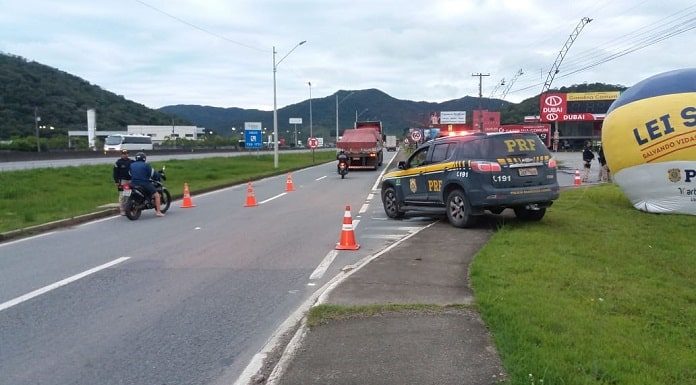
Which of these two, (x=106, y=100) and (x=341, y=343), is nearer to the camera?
(x=341, y=343)

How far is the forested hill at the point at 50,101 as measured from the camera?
261 feet

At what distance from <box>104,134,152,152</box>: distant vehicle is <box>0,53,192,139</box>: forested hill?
21.4m

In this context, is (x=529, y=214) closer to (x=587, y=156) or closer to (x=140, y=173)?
(x=140, y=173)

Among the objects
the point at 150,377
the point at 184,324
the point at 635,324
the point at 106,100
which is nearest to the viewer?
the point at 150,377

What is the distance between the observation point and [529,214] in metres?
13.3

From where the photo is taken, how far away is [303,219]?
1527 centimetres

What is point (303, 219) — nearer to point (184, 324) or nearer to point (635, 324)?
point (184, 324)

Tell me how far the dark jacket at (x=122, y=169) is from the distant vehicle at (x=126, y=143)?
3990 cm

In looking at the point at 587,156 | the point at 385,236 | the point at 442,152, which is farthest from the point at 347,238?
the point at 587,156

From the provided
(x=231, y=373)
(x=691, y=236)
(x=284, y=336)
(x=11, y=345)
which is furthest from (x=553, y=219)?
(x=11, y=345)

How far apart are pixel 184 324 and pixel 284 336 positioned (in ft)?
4.03

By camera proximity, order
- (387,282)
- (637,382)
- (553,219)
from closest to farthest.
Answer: (637,382) < (387,282) < (553,219)

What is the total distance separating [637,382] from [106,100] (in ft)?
385

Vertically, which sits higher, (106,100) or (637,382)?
(106,100)
